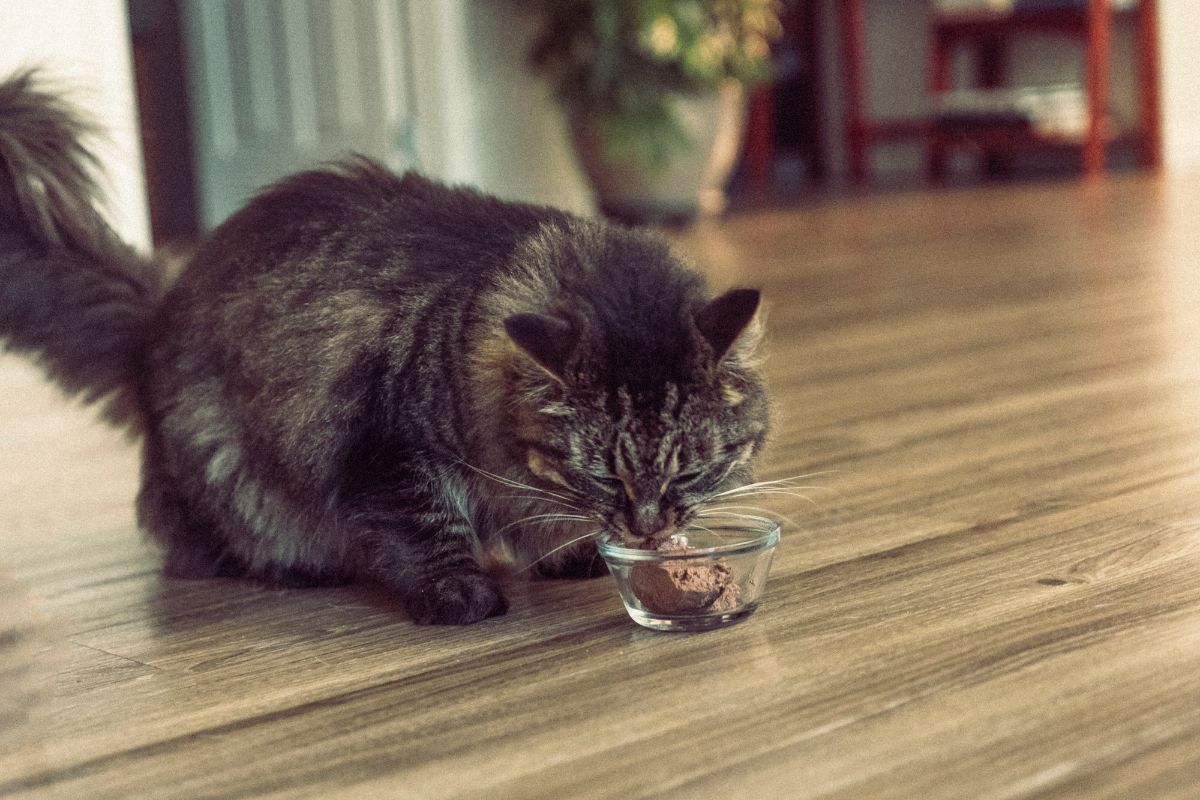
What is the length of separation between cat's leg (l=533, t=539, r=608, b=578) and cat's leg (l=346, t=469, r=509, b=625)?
0.10m

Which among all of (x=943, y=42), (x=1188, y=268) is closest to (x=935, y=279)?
(x=1188, y=268)

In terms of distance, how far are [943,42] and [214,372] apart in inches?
261

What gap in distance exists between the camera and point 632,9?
5.12 meters

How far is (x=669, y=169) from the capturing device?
5.36 m

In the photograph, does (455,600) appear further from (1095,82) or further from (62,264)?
(1095,82)

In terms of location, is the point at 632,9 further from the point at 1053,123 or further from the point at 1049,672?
the point at 1049,672

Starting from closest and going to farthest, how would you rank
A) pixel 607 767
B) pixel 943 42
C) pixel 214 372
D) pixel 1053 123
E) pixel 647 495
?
pixel 607 767
pixel 647 495
pixel 214 372
pixel 1053 123
pixel 943 42

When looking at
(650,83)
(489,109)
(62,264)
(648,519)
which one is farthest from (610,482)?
(489,109)

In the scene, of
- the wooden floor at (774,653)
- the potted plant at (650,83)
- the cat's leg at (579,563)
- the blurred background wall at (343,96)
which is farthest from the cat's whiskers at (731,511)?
the potted plant at (650,83)

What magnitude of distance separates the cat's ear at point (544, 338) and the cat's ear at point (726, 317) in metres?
0.12

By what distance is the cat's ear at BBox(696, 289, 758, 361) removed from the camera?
1237mm

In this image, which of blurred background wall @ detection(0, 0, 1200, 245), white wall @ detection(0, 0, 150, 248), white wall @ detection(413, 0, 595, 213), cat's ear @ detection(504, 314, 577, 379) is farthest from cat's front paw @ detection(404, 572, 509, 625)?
white wall @ detection(413, 0, 595, 213)

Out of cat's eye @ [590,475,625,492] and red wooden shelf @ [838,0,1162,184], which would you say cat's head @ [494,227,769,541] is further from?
red wooden shelf @ [838,0,1162,184]

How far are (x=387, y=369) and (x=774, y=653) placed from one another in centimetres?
48
